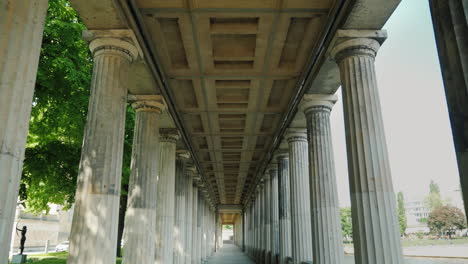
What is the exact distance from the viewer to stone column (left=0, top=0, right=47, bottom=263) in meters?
4.43

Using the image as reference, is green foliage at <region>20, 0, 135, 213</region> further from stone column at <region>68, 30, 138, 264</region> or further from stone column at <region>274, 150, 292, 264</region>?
stone column at <region>274, 150, 292, 264</region>

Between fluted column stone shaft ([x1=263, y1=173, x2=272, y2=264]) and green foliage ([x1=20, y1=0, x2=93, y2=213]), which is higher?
green foliage ([x1=20, y1=0, x2=93, y2=213])

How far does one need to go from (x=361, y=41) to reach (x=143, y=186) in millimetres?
8361

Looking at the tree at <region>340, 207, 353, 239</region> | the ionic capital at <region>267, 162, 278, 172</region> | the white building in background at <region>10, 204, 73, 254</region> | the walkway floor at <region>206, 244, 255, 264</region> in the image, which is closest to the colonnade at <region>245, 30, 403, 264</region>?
the ionic capital at <region>267, 162, 278, 172</region>

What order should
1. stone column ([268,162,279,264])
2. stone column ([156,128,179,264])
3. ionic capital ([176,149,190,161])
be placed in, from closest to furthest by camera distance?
stone column ([156,128,179,264]) < ionic capital ([176,149,190,161]) < stone column ([268,162,279,264])

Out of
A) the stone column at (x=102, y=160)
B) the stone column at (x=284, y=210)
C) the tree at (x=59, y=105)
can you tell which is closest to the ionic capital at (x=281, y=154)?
the stone column at (x=284, y=210)

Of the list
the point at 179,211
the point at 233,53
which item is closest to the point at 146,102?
the point at 233,53

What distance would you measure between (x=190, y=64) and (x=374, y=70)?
611cm

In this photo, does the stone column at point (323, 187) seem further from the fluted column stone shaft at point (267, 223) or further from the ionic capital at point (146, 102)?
the fluted column stone shaft at point (267, 223)

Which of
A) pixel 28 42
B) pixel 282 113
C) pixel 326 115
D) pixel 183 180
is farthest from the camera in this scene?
pixel 183 180

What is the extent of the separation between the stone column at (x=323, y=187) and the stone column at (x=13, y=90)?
9.15 m

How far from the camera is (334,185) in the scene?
11.9 m

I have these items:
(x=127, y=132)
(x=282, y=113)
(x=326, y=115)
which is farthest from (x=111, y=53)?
(x=127, y=132)

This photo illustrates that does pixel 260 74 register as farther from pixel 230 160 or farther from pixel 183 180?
pixel 230 160
